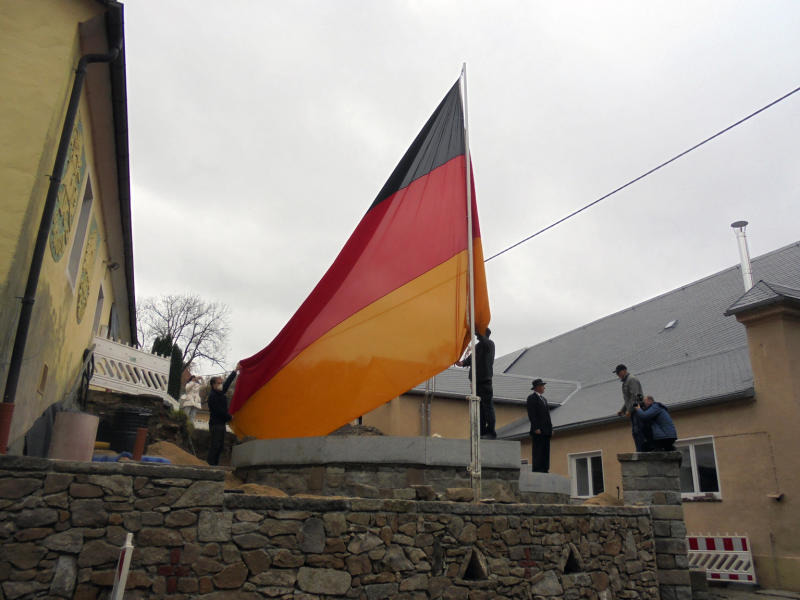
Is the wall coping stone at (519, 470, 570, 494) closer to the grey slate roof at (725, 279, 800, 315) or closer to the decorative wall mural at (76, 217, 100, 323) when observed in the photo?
the decorative wall mural at (76, 217, 100, 323)

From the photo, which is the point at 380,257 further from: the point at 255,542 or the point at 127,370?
the point at 127,370

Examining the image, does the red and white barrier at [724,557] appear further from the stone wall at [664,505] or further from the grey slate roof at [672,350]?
the stone wall at [664,505]

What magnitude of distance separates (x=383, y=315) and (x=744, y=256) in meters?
15.5

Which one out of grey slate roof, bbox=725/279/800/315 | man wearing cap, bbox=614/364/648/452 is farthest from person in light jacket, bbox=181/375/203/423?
grey slate roof, bbox=725/279/800/315

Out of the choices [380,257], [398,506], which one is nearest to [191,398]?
[380,257]

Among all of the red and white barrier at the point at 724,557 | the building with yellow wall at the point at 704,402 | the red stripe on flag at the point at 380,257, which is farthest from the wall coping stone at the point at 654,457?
the red and white barrier at the point at 724,557

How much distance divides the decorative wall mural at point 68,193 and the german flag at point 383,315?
2.65m

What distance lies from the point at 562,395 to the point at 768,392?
27.4 ft

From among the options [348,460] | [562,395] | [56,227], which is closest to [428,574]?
[348,460]

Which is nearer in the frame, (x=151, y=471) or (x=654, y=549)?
(x=151, y=471)

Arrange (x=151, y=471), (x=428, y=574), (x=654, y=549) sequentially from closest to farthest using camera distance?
(x=151, y=471) < (x=428, y=574) < (x=654, y=549)

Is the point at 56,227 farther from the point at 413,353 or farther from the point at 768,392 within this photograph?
the point at 768,392

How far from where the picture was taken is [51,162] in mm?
6141

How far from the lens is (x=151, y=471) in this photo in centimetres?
481
